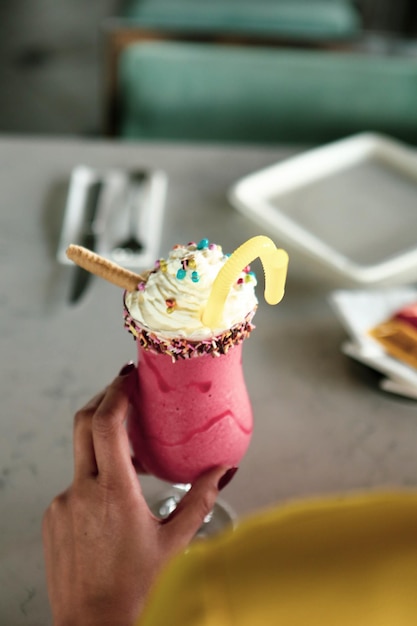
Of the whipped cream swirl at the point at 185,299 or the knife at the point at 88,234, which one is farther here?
the knife at the point at 88,234

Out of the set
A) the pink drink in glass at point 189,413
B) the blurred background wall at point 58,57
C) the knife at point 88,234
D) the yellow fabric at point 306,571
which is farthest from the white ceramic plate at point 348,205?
the blurred background wall at point 58,57

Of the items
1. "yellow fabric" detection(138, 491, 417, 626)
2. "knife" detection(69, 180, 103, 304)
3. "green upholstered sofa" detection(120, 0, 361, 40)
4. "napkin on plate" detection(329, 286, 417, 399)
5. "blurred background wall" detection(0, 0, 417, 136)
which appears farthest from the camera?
"blurred background wall" detection(0, 0, 417, 136)

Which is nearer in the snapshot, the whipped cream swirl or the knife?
the whipped cream swirl

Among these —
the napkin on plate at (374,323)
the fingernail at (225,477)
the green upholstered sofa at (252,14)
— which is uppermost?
the green upholstered sofa at (252,14)

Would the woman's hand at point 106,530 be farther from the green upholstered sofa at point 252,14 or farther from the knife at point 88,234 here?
the green upholstered sofa at point 252,14

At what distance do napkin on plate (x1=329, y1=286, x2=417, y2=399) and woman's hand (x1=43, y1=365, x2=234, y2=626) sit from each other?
0.30 meters

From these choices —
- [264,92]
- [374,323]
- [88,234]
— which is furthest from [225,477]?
[264,92]

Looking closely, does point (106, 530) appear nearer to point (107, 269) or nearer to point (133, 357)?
point (107, 269)

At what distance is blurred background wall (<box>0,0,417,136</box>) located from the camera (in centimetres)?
273

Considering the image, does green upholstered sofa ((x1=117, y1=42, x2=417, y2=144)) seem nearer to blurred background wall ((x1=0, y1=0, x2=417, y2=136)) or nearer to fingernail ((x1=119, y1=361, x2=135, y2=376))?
fingernail ((x1=119, y1=361, x2=135, y2=376))

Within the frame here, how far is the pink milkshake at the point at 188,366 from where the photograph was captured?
22.6 inches

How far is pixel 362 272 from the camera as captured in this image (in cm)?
98

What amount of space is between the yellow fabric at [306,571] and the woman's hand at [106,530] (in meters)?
0.27

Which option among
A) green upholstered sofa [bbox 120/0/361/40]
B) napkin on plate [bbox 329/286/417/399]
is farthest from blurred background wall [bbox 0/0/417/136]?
napkin on plate [bbox 329/286/417/399]
